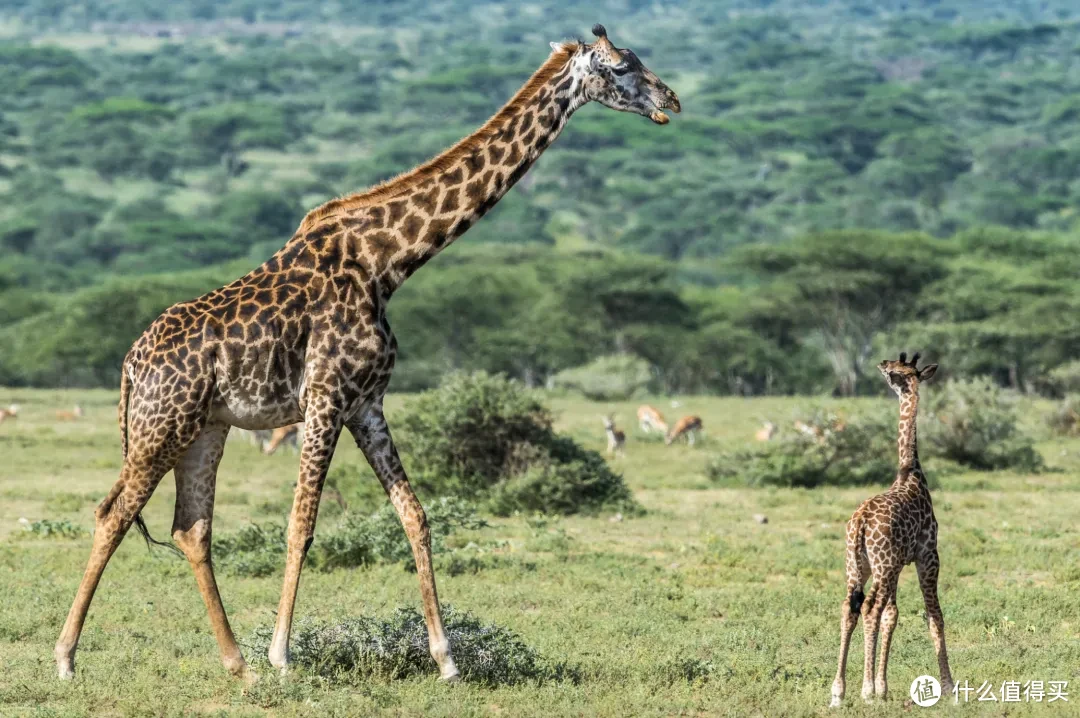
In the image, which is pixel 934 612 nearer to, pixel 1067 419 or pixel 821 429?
pixel 821 429

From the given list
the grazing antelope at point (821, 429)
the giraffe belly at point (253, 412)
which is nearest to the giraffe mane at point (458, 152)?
the giraffe belly at point (253, 412)

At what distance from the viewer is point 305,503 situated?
25.3ft

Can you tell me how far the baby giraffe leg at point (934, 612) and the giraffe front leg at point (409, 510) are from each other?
7.45 feet

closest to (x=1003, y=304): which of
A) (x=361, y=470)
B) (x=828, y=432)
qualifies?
(x=828, y=432)

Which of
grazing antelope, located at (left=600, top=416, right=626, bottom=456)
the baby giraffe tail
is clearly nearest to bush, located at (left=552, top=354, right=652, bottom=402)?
grazing antelope, located at (left=600, top=416, right=626, bottom=456)

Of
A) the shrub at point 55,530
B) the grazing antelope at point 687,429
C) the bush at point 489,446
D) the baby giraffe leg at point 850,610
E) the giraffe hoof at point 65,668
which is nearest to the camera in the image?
the baby giraffe leg at point 850,610

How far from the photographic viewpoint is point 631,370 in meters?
36.0

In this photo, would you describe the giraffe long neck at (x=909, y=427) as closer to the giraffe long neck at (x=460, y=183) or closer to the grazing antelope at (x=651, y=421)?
the giraffe long neck at (x=460, y=183)

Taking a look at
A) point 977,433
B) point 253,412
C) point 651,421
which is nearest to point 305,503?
point 253,412

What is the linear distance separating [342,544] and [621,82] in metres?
5.33

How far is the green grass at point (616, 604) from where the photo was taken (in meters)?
7.76

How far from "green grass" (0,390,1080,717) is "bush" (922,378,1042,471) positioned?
0.95m

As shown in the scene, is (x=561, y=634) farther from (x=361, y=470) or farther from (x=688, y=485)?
(x=688, y=485)

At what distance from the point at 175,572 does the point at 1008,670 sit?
5.90m
